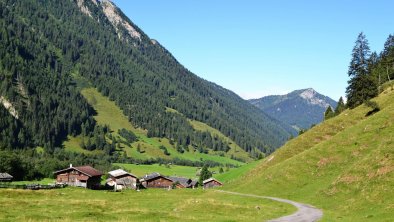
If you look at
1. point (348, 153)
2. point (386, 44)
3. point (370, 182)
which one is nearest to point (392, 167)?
point (370, 182)

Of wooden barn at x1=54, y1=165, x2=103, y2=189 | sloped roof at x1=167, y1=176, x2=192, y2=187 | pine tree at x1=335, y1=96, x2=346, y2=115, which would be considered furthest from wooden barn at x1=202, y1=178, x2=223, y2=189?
pine tree at x1=335, y1=96, x2=346, y2=115

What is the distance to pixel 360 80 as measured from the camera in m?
124

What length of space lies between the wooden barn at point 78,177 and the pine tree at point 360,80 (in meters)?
89.0

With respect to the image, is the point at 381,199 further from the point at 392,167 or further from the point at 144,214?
the point at 144,214

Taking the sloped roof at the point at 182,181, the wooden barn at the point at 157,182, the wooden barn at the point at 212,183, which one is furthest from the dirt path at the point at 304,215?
the sloped roof at the point at 182,181

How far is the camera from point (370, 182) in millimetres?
59062

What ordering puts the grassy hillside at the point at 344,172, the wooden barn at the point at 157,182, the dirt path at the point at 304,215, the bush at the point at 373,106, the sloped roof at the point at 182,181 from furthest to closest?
1. the sloped roof at the point at 182,181
2. the wooden barn at the point at 157,182
3. the bush at the point at 373,106
4. the grassy hillside at the point at 344,172
5. the dirt path at the point at 304,215

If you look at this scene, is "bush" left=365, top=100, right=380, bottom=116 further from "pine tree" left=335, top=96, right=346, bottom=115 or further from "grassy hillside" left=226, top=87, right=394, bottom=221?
"pine tree" left=335, top=96, right=346, bottom=115

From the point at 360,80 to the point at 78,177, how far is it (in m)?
97.2

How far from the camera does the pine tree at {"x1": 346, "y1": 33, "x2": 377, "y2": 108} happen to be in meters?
123

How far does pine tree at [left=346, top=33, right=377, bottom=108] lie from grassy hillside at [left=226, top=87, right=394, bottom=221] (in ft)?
33.5

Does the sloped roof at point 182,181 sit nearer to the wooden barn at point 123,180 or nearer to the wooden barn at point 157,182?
the wooden barn at point 157,182

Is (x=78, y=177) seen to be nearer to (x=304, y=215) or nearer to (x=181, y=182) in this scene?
(x=181, y=182)

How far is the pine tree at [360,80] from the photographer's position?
12288 cm
